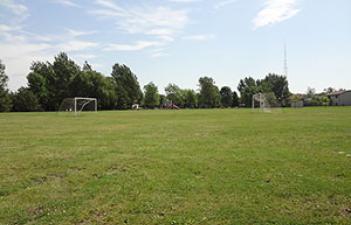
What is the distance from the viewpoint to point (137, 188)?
7711 mm

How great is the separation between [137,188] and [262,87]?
133 m

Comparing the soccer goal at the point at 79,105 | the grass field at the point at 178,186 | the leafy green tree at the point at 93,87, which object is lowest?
the grass field at the point at 178,186

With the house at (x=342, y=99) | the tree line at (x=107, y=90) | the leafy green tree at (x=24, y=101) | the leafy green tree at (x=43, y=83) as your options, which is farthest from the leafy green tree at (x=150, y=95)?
the house at (x=342, y=99)

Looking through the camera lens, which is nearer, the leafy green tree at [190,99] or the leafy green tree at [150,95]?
the leafy green tree at [150,95]

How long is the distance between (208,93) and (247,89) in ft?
48.4

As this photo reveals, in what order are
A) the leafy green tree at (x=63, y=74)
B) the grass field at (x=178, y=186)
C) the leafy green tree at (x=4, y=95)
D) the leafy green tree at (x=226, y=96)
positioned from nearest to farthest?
the grass field at (x=178, y=186) < the leafy green tree at (x=4, y=95) < the leafy green tree at (x=63, y=74) < the leafy green tree at (x=226, y=96)

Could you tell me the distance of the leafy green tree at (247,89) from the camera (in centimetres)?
13450

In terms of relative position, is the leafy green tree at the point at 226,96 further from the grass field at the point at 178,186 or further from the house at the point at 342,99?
the grass field at the point at 178,186

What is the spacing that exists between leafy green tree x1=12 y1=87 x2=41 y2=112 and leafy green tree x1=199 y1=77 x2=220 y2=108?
6511cm

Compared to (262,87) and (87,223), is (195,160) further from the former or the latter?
(262,87)

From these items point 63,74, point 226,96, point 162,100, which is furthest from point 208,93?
point 63,74

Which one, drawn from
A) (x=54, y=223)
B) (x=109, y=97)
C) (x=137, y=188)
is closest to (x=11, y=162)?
(x=137, y=188)

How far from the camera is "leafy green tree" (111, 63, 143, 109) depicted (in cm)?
11100

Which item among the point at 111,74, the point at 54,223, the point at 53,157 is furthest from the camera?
the point at 111,74
